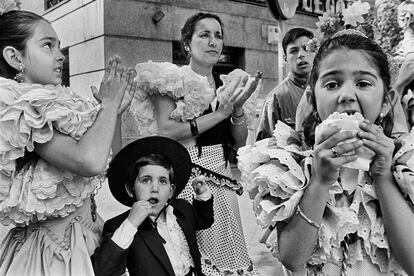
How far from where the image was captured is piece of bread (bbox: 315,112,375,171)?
117 cm

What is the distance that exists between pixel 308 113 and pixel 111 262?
98 cm

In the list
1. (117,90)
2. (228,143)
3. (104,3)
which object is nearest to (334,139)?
(117,90)

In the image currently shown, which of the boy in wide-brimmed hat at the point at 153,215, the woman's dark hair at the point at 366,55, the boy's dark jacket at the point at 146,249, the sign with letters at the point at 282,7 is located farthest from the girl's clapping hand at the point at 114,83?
the sign with letters at the point at 282,7

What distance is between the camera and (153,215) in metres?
2.08

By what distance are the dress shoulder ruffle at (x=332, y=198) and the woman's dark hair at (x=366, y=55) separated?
0.07m

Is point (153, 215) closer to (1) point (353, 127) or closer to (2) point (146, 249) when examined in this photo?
(2) point (146, 249)

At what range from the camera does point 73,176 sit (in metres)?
1.75

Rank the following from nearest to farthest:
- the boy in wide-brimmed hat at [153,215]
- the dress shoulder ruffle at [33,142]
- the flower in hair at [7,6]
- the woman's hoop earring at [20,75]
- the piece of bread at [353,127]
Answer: the piece of bread at [353,127] → the dress shoulder ruffle at [33,142] → the woman's hoop earring at [20,75] → the boy in wide-brimmed hat at [153,215] → the flower in hair at [7,6]

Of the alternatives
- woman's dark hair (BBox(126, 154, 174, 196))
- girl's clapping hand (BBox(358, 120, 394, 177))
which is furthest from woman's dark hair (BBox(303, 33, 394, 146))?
woman's dark hair (BBox(126, 154, 174, 196))

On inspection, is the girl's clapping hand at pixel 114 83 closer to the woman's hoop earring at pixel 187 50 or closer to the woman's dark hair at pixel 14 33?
the woman's dark hair at pixel 14 33

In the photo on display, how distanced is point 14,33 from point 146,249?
1084mm

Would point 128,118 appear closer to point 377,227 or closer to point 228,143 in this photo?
point 228,143

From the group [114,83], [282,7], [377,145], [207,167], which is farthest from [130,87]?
[282,7]

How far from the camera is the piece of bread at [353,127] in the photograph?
3.85ft
